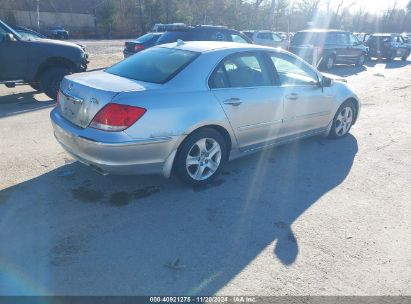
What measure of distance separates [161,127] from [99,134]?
61cm

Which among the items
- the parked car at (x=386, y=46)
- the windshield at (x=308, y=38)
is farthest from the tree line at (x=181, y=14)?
the windshield at (x=308, y=38)

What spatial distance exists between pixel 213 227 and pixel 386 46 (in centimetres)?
2234

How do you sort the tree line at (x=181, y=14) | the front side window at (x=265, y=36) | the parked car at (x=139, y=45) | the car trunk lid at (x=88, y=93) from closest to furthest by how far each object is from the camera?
1. the car trunk lid at (x=88, y=93)
2. the parked car at (x=139, y=45)
3. the front side window at (x=265, y=36)
4. the tree line at (x=181, y=14)

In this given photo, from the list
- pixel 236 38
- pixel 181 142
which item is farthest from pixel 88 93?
pixel 236 38

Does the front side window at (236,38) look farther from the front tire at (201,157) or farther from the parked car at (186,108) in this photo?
the front tire at (201,157)

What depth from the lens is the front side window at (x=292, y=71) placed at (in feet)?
15.7

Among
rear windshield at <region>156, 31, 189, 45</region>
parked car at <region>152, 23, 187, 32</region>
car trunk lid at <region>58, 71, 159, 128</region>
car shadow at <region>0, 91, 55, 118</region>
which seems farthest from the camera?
parked car at <region>152, 23, 187, 32</region>

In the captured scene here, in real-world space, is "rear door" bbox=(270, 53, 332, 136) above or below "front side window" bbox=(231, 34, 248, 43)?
below

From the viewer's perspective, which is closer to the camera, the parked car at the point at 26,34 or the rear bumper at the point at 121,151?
the rear bumper at the point at 121,151

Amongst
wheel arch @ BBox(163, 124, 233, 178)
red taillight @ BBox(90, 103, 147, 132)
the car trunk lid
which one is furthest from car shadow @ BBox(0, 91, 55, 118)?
wheel arch @ BBox(163, 124, 233, 178)

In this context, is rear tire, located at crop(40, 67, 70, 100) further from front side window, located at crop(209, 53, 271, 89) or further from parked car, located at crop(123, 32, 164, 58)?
parked car, located at crop(123, 32, 164, 58)

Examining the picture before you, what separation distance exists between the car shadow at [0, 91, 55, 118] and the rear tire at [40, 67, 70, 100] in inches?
9.9

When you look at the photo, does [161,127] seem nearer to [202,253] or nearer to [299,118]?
[202,253]

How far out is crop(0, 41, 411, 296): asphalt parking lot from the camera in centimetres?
270
